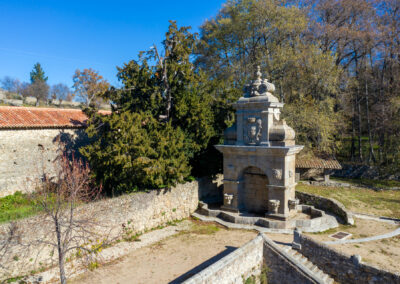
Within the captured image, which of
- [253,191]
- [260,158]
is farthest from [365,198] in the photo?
[260,158]

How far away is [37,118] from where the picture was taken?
19.7 metres

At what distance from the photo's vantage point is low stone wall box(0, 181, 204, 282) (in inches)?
388

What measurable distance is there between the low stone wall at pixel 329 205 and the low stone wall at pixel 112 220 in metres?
6.79

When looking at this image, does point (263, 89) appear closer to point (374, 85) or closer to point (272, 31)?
point (272, 31)

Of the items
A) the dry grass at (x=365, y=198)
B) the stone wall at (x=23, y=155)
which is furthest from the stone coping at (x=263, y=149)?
the stone wall at (x=23, y=155)

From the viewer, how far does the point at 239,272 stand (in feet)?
34.8

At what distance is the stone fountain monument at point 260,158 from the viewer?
14.8 m

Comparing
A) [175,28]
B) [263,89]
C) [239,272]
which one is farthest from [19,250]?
[175,28]

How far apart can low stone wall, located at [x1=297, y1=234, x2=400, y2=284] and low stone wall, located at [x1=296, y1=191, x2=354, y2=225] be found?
181 inches

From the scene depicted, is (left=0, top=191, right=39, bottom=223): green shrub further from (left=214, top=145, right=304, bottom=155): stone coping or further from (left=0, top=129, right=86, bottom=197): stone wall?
(left=214, top=145, right=304, bottom=155): stone coping

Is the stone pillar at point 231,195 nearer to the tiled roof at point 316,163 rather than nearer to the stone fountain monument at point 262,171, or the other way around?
the stone fountain monument at point 262,171

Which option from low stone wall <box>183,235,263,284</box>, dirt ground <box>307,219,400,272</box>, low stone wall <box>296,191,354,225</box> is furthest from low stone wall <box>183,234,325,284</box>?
low stone wall <box>296,191,354,225</box>

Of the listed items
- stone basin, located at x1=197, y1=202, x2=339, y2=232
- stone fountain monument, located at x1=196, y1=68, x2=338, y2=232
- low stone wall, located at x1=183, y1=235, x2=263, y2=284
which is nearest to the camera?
low stone wall, located at x1=183, y1=235, x2=263, y2=284

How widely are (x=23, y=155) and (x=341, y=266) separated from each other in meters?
18.8
